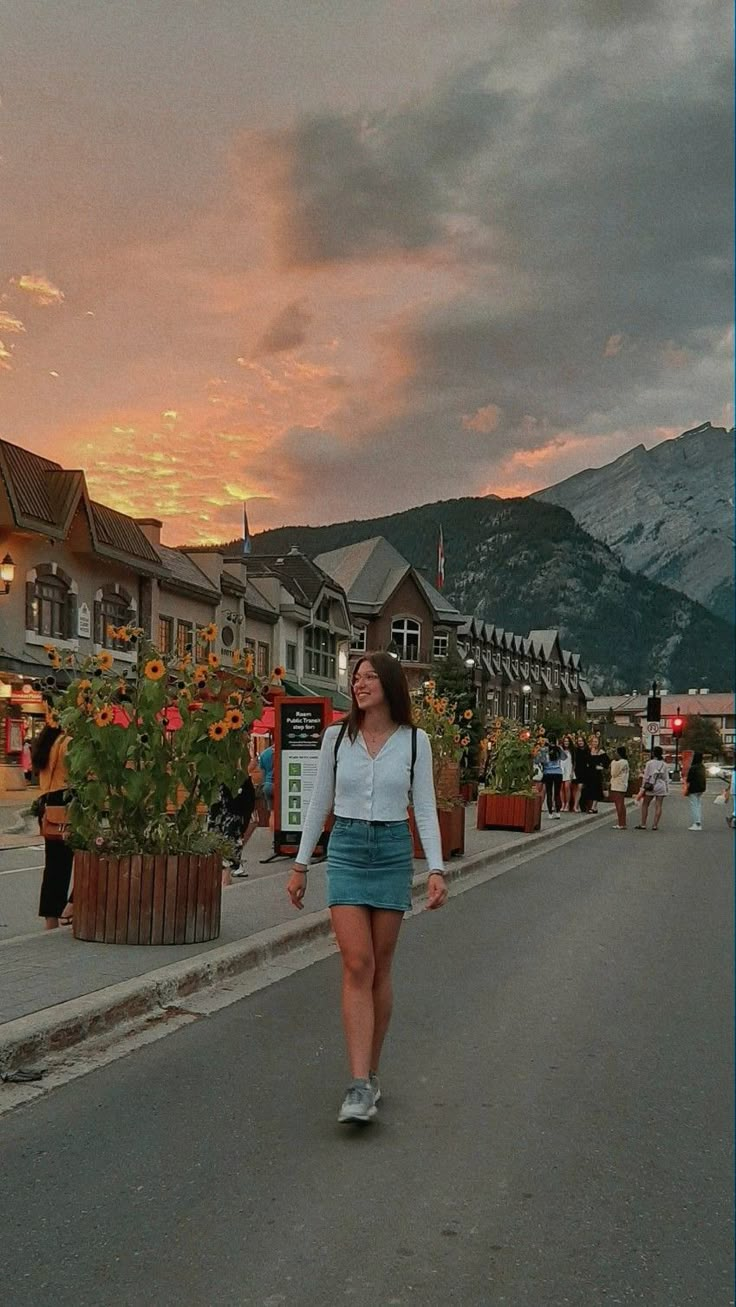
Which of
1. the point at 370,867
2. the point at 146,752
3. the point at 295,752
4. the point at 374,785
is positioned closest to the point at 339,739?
the point at 374,785

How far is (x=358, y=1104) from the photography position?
4.79 m

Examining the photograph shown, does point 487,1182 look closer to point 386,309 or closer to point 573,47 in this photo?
point 386,309

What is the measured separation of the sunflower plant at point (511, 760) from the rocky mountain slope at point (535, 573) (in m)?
50.5

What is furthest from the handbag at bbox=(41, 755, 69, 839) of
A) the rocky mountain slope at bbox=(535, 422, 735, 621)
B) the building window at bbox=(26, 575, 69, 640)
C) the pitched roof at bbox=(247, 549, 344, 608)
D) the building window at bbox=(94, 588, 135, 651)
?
the rocky mountain slope at bbox=(535, 422, 735, 621)

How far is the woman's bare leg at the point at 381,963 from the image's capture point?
16.8ft

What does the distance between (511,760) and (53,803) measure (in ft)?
47.8

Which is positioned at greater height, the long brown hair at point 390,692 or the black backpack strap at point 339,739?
the long brown hair at point 390,692

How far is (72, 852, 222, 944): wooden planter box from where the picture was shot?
839 cm

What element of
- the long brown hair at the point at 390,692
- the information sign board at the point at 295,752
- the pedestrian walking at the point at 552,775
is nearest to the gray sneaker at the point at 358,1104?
the long brown hair at the point at 390,692

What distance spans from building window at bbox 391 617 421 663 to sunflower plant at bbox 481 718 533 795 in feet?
170

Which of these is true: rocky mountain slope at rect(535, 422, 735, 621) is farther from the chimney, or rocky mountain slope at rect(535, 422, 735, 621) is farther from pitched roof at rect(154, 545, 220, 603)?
the chimney

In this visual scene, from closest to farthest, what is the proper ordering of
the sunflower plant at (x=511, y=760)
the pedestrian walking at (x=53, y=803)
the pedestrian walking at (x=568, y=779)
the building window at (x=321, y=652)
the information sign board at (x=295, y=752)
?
the pedestrian walking at (x=53, y=803) < the information sign board at (x=295, y=752) < the sunflower plant at (x=511, y=760) < the pedestrian walking at (x=568, y=779) < the building window at (x=321, y=652)

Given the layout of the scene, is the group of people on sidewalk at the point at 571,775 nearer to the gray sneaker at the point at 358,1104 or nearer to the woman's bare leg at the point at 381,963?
the woman's bare leg at the point at 381,963

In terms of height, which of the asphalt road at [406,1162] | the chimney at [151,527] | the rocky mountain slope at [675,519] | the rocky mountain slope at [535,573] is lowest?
the asphalt road at [406,1162]
